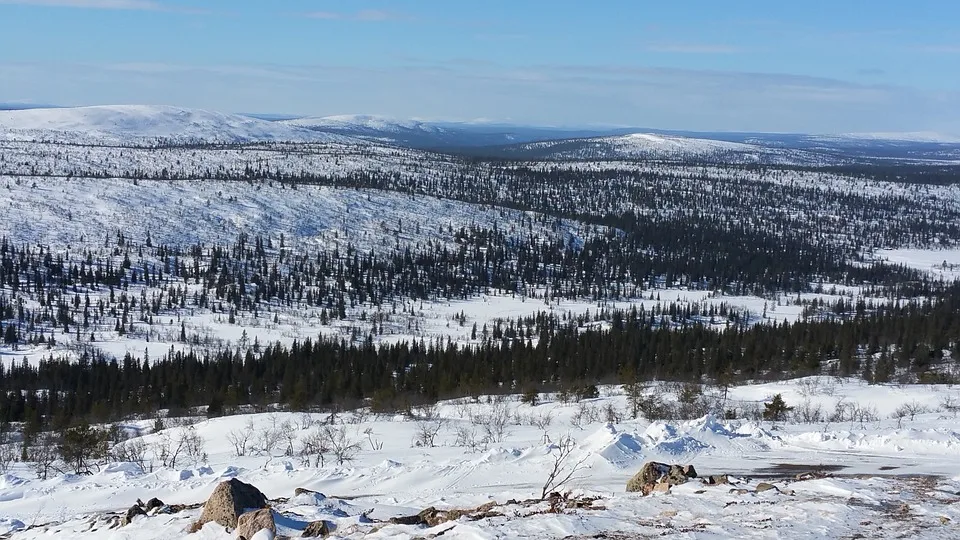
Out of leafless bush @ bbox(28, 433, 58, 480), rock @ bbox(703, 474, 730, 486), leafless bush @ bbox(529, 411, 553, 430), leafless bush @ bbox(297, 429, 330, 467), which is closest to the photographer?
rock @ bbox(703, 474, 730, 486)

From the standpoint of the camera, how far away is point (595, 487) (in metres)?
18.2

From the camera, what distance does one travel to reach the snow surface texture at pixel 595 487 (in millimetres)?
12906

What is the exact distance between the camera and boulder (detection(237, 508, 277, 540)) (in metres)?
13.4

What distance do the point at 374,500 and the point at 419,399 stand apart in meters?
46.1

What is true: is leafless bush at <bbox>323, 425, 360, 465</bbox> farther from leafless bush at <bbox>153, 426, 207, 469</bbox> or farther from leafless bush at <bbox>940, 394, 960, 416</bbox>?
leafless bush at <bbox>940, 394, 960, 416</bbox>

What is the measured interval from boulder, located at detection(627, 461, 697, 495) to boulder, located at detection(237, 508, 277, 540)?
789 cm

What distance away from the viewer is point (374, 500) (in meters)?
17.9

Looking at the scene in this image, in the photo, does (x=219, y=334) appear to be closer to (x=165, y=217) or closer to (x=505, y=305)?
(x=505, y=305)

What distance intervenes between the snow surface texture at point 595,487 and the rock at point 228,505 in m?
0.33

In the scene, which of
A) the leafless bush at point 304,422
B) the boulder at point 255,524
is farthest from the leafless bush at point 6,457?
the boulder at point 255,524

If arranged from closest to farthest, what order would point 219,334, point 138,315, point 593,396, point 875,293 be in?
point 593,396
point 219,334
point 138,315
point 875,293

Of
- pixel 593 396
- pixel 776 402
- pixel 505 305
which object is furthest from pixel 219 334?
pixel 776 402

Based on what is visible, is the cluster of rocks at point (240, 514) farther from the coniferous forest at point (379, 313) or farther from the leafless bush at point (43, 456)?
the coniferous forest at point (379, 313)

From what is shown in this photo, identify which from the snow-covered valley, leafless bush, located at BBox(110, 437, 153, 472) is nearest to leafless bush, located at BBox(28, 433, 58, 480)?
the snow-covered valley
